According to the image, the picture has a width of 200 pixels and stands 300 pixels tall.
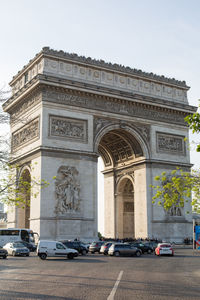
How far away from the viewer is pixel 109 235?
1895 inches

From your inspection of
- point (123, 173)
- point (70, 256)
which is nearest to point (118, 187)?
point (123, 173)

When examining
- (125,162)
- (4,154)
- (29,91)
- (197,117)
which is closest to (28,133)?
(29,91)

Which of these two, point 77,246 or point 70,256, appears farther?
point 77,246

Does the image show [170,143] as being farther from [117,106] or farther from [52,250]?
[52,250]

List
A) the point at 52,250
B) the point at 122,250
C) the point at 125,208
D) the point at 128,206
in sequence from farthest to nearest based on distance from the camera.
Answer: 1. the point at 128,206
2. the point at 125,208
3. the point at 122,250
4. the point at 52,250

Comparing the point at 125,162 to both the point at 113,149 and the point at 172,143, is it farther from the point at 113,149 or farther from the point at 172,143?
the point at 172,143

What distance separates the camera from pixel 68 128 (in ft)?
128

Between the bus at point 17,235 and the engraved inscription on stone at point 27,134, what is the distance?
28.2ft

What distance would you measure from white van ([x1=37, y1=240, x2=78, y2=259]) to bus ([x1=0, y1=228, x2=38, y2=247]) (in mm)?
9489

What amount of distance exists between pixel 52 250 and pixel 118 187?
2217 centimetres

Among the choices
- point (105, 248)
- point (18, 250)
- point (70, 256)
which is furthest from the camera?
point (105, 248)

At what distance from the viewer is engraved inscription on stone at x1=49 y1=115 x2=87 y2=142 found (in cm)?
3812

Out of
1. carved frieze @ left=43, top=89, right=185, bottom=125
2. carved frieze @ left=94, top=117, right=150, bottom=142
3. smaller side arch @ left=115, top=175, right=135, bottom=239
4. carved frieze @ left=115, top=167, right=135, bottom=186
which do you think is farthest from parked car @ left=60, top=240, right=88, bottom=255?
carved frieze @ left=115, top=167, right=135, bottom=186

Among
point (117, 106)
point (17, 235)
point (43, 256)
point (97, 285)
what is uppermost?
point (117, 106)
